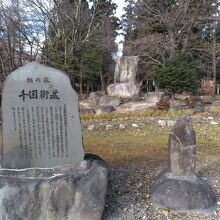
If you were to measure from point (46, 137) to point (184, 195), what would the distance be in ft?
5.20

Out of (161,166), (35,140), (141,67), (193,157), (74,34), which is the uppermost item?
(74,34)

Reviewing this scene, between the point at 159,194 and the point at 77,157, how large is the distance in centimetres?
100

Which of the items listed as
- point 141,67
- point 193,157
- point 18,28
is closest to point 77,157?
point 193,157

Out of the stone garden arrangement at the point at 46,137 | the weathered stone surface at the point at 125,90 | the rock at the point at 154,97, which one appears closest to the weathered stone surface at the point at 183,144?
the stone garden arrangement at the point at 46,137

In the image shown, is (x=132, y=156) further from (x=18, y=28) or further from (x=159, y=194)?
(x=18, y=28)

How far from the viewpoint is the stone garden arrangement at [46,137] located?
10.5 ft

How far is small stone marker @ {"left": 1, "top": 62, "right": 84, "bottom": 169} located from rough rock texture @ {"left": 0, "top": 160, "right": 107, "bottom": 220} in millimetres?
244

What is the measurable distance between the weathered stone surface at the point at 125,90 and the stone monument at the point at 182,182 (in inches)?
525

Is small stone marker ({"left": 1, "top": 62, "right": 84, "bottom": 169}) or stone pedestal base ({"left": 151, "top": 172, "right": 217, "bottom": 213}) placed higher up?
small stone marker ({"left": 1, "top": 62, "right": 84, "bottom": 169})

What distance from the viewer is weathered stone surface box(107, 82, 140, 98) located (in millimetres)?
17236

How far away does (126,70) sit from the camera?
18906 millimetres

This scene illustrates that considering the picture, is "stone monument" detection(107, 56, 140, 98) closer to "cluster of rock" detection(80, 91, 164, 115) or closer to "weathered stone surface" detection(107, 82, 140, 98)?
"weathered stone surface" detection(107, 82, 140, 98)

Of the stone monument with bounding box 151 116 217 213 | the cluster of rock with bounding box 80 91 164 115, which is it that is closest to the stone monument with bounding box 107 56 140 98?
the cluster of rock with bounding box 80 91 164 115

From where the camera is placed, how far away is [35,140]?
343 centimetres
